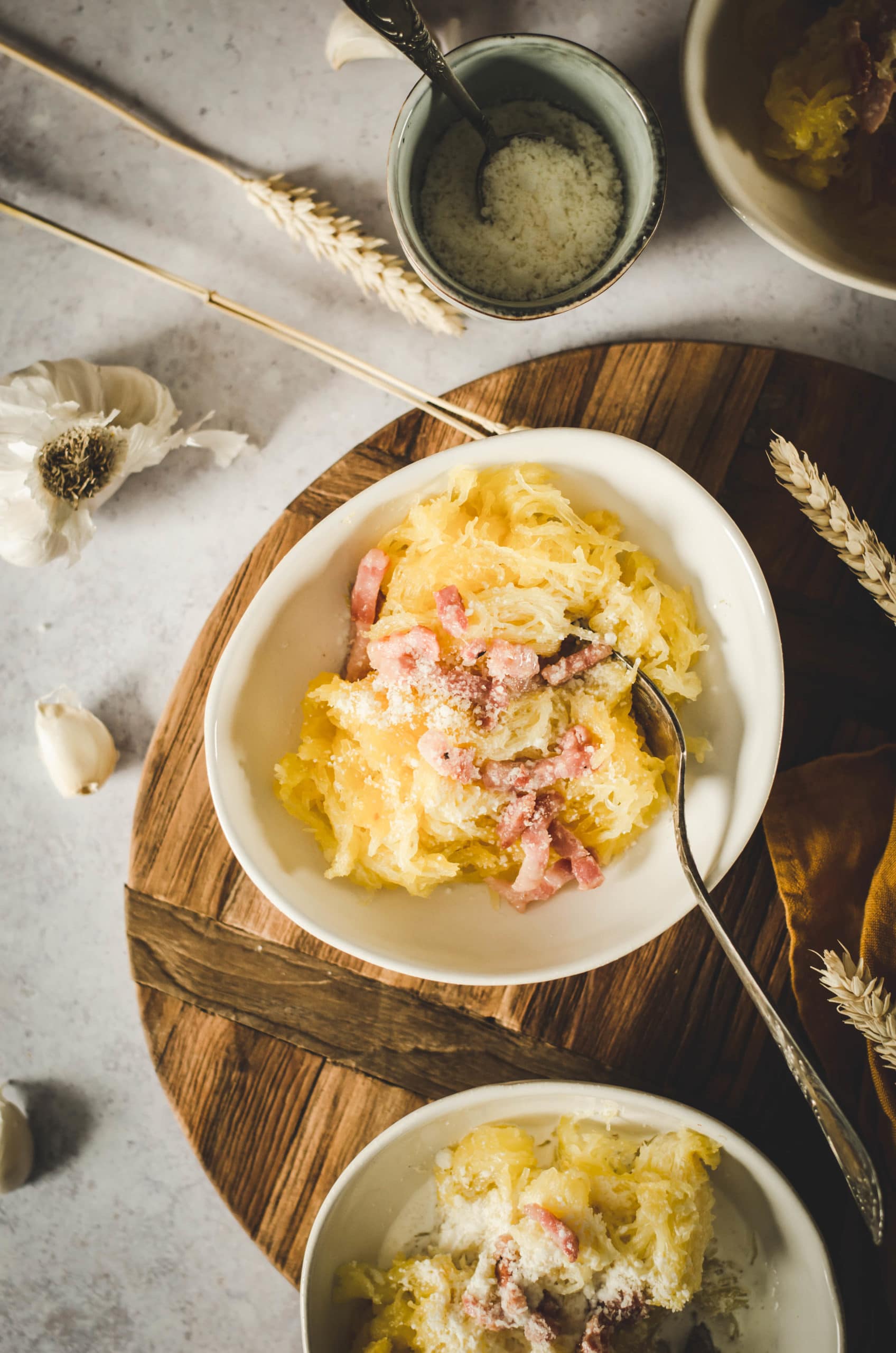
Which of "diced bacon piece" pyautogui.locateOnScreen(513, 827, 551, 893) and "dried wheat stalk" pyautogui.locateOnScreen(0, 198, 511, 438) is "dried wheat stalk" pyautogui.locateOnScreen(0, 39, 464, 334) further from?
"diced bacon piece" pyautogui.locateOnScreen(513, 827, 551, 893)

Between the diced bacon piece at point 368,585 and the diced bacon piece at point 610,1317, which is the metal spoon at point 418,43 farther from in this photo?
the diced bacon piece at point 610,1317

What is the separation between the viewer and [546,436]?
177 cm

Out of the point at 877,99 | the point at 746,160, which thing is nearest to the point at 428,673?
the point at 746,160

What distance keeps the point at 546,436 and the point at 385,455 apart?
0.47 m

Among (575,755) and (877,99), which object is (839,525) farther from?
(877,99)

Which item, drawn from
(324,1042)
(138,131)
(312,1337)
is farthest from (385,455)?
(312,1337)

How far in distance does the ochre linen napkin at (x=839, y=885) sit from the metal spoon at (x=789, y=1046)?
0.80ft

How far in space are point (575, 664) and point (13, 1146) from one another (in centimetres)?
204

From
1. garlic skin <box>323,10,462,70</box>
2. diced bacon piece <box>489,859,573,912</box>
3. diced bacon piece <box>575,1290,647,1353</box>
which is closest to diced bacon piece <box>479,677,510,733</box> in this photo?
diced bacon piece <box>489,859,573,912</box>

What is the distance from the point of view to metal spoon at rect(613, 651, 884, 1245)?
1.63 metres

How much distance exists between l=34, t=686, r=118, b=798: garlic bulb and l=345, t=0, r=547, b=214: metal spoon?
1738 millimetres

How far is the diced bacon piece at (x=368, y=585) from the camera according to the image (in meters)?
1.87

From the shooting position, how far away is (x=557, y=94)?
2.03m

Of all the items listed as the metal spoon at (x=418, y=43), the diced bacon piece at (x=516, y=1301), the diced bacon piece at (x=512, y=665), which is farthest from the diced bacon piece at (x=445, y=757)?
the metal spoon at (x=418, y=43)
